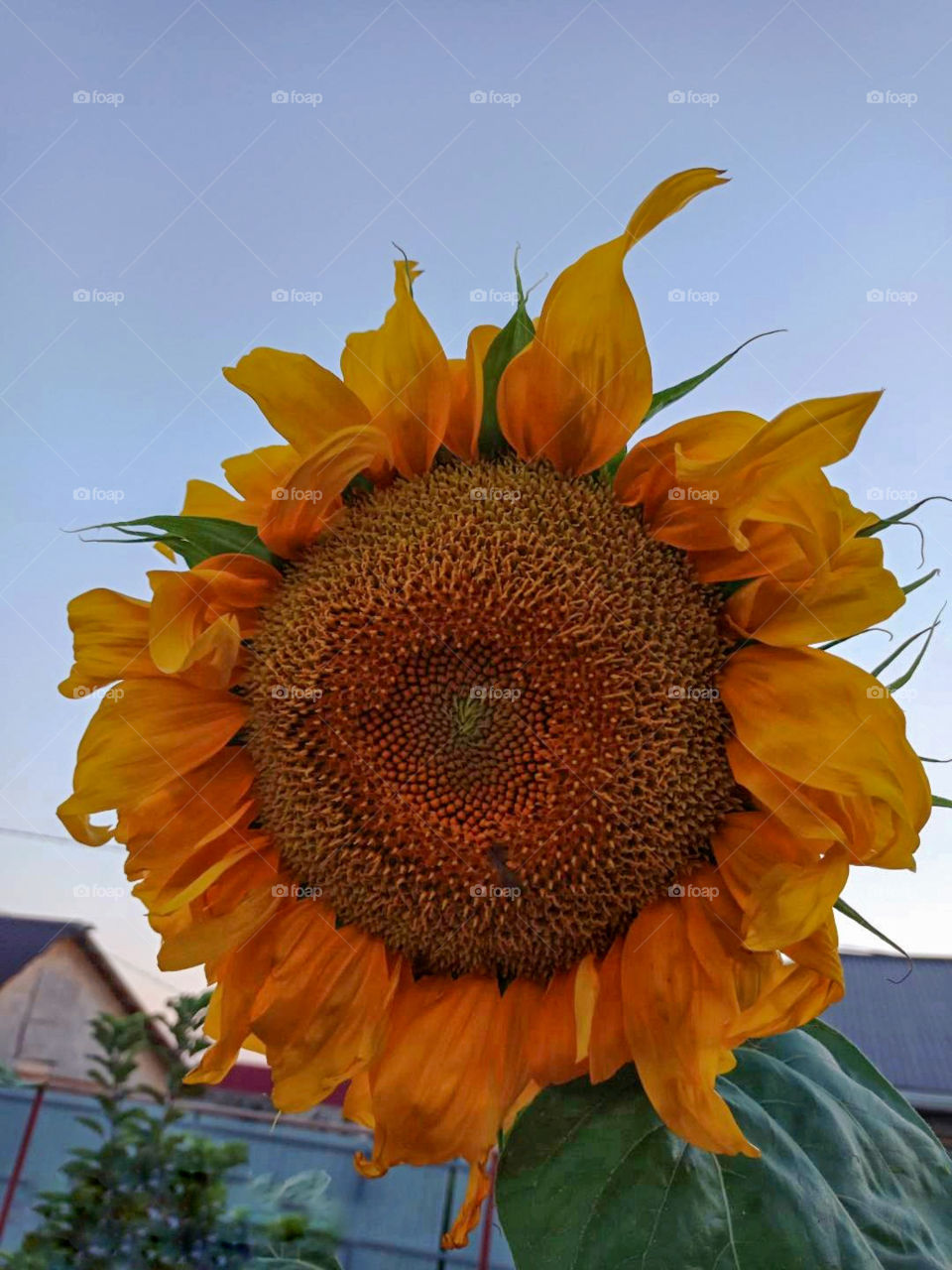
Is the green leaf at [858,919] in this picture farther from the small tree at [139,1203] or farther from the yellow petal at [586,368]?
the small tree at [139,1203]

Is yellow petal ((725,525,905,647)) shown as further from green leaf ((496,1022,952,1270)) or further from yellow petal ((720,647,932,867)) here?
green leaf ((496,1022,952,1270))

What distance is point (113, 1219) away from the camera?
1.88 m

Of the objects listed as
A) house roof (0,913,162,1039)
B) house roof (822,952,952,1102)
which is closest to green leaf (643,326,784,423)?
house roof (822,952,952,1102)

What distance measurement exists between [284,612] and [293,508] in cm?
7

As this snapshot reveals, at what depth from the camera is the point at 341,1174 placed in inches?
105

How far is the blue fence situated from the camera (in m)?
2.65

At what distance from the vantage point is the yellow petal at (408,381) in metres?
0.62

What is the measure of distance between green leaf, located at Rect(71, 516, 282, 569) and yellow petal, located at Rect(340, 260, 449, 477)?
11cm

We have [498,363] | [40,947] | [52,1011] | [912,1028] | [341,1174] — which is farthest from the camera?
[52,1011]

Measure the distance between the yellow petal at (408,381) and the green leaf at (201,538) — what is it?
0.11 meters

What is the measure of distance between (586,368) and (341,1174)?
267 centimetres

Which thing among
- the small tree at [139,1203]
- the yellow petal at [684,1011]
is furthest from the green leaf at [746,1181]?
the small tree at [139,1203]

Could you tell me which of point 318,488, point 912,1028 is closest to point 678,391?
point 318,488

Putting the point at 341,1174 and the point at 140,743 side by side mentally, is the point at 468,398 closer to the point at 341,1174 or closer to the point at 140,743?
the point at 140,743
